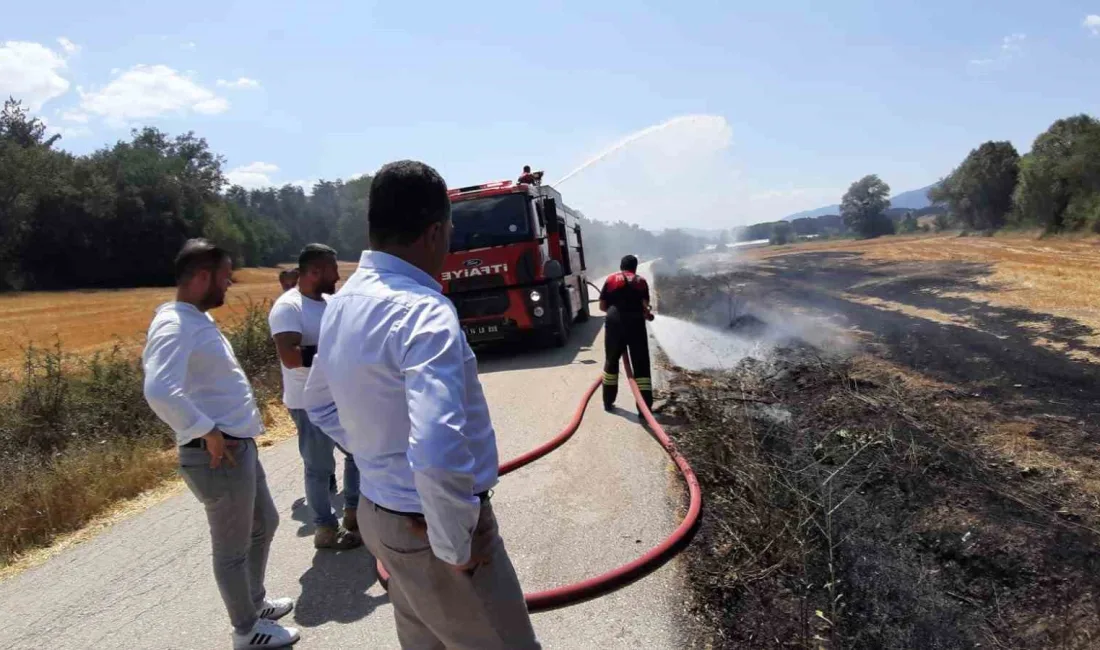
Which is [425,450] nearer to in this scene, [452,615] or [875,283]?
[452,615]

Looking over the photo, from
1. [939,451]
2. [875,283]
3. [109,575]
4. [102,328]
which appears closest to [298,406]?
[109,575]

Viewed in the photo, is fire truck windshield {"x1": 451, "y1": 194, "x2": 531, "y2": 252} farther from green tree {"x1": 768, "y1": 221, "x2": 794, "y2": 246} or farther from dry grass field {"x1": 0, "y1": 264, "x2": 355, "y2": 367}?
green tree {"x1": 768, "y1": 221, "x2": 794, "y2": 246}

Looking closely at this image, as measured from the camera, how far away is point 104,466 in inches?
251

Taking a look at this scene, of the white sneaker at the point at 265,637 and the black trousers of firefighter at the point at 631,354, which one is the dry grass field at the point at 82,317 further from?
the white sneaker at the point at 265,637

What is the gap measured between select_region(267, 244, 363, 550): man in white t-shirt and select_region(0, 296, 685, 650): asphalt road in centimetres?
18

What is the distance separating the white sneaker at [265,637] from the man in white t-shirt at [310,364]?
100 centimetres

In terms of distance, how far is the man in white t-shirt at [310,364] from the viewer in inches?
168

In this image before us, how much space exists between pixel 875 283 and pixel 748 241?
42418 millimetres

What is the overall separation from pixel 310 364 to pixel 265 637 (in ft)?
5.07

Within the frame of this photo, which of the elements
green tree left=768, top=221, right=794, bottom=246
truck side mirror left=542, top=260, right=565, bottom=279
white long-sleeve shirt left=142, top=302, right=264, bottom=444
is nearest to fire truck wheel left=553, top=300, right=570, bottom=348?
truck side mirror left=542, top=260, right=565, bottom=279

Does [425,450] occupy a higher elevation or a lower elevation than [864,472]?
higher

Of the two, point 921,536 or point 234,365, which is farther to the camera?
point 921,536

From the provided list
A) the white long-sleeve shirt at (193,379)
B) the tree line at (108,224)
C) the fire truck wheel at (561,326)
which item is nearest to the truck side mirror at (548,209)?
the fire truck wheel at (561,326)

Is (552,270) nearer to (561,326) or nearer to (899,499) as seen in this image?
(561,326)
